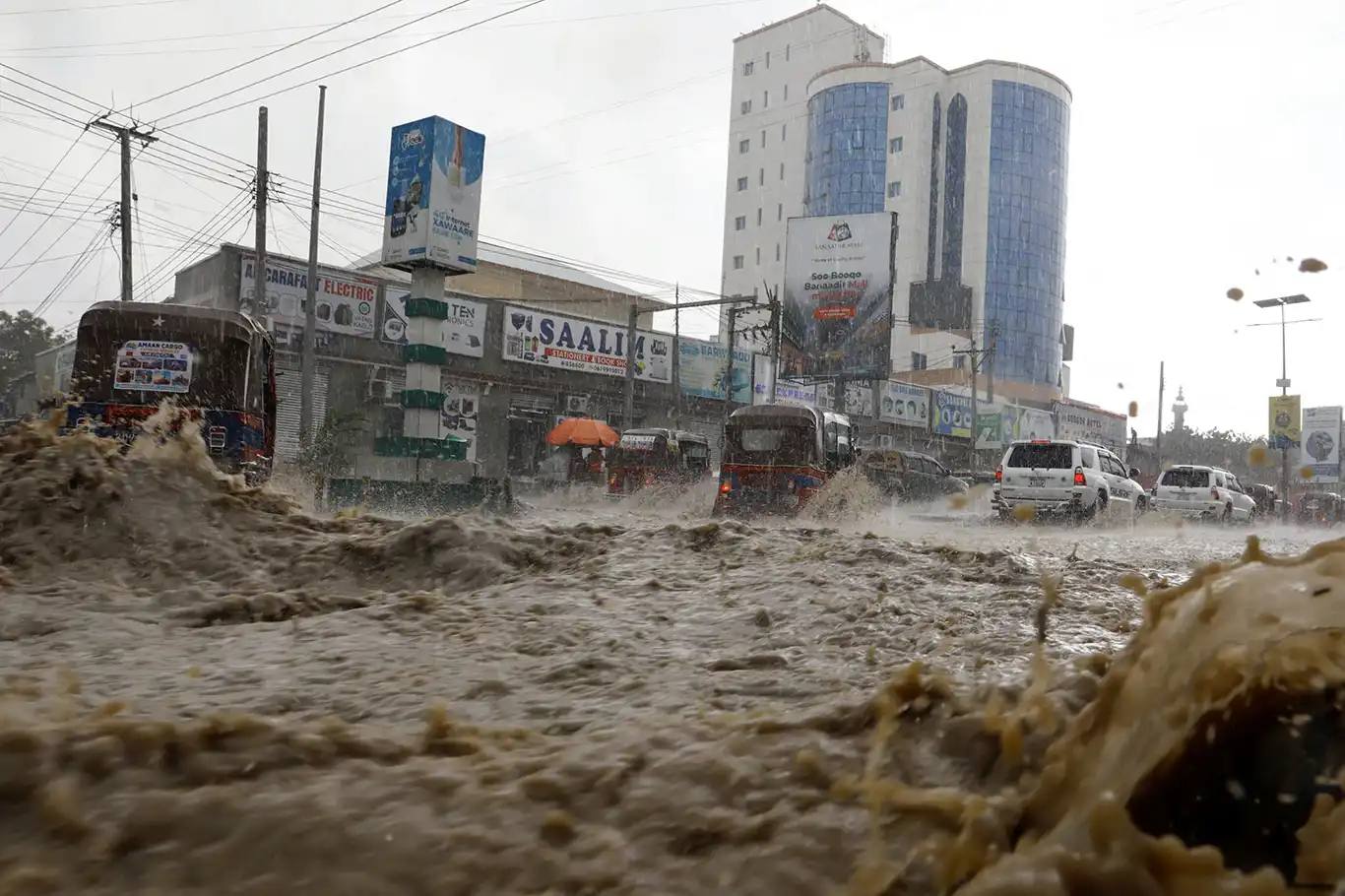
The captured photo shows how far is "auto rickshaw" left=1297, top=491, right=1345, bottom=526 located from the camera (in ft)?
102

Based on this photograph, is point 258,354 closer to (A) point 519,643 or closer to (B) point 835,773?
(A) point 519,643

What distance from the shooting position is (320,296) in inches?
915

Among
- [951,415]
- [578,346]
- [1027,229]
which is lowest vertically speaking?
[951,415]

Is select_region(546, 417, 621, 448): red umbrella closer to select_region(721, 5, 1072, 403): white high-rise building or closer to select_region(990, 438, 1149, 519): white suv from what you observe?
select_region(990, 438, 1149, 519): white suv

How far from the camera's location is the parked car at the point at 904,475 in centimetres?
1925

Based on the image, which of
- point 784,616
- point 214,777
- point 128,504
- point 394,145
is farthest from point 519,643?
point 394,145

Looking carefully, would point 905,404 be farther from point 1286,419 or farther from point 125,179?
point 125,179

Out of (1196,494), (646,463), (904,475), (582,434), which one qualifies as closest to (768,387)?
(582,434)

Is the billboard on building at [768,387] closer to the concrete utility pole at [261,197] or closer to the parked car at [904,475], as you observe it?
the parked car at [904,475]

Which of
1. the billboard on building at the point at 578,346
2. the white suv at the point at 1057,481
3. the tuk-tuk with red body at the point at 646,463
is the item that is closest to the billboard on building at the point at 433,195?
the tuk-tuk with red body at the point at 646,463

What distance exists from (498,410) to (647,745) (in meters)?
25.3

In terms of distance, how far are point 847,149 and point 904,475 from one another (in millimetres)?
45885

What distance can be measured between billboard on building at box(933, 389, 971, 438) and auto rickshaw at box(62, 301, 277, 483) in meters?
35.4

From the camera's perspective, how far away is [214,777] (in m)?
2.35
